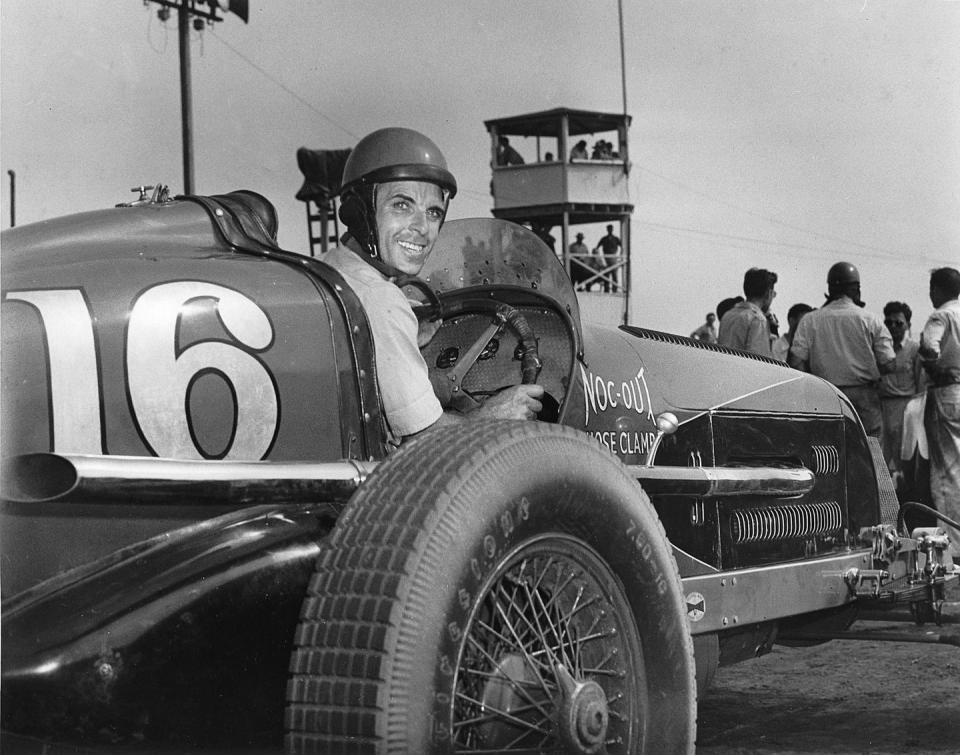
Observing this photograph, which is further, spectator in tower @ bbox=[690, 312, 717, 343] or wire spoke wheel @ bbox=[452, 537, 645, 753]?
spectator in tower @ bbox=[690, 312, 717, 343]

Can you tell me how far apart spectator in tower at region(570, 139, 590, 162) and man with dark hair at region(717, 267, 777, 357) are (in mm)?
24939

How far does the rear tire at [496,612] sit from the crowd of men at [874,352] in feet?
15.9

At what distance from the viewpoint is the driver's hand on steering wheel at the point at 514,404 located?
3.31m

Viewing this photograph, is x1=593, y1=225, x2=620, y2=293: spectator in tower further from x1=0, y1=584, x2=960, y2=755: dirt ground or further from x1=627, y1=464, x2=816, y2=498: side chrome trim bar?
x1=627, y1=464, x2=816, y2=498: side chrome trim bar

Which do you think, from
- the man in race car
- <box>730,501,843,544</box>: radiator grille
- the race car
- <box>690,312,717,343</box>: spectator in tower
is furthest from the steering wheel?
<box>690,312,717,343</box>: spectator in tower

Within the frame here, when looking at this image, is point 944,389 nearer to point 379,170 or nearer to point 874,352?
point 874,352

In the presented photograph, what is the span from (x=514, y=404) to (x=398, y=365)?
2.14 ft

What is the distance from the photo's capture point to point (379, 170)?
3.19 meters

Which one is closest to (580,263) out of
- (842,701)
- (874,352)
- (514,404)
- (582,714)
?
(874,352)

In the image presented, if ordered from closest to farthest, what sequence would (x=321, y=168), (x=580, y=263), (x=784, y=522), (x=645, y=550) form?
1. (x=645, y=550)
2. (x=784, y=522)
3. (x=321, y=168)
4. (x=580, y=263)

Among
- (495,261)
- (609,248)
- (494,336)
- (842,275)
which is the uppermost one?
(609,248)

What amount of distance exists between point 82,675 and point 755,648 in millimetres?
2611

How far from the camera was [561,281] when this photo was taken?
369cm

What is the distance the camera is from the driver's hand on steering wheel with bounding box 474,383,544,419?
3312 millimetres
